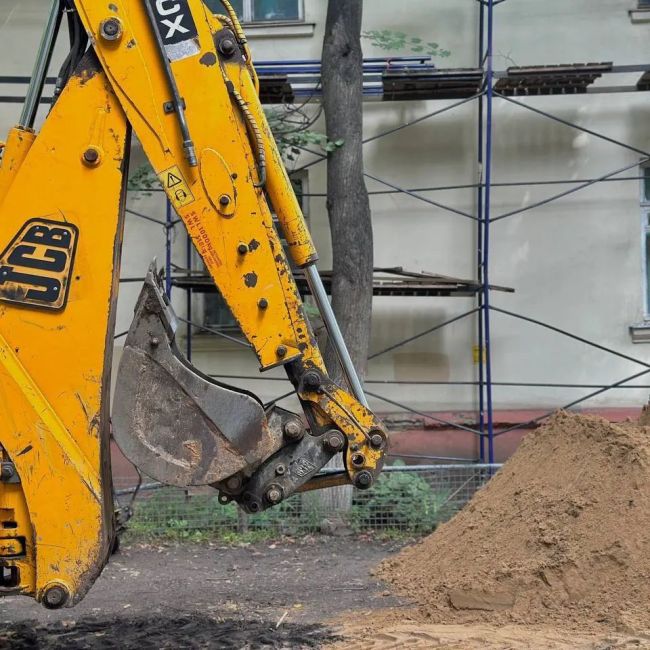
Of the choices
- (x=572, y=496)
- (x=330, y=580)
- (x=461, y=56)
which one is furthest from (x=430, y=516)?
(x=461, y=56)

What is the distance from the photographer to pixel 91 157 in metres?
3.84

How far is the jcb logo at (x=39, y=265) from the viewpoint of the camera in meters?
3.79

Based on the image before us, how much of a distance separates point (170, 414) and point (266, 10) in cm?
782

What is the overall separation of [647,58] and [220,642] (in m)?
8.31

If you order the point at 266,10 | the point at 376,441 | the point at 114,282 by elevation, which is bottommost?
the point at 376,441

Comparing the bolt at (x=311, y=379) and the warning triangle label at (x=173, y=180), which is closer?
the warning triangle label at (x=173, y=180)

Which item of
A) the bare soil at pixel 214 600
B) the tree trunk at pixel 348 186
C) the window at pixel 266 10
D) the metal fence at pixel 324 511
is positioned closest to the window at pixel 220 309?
the tree trunk at pixel 348 186

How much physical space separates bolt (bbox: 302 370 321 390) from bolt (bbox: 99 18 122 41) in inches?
69.2

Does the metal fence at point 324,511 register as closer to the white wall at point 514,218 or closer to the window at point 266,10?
the white wall at point 514,218

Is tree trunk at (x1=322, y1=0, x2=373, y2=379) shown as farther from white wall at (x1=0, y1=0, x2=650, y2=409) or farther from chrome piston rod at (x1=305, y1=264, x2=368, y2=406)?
chrome piston rod at (x1=305, y1=264, x2=368, y2=406)

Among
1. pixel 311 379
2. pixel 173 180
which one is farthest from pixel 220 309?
pixel 173 180

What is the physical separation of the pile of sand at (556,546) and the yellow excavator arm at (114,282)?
1.95 metres

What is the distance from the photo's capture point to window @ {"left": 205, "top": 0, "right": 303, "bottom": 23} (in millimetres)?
10399

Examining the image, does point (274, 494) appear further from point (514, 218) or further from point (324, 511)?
point (514, 218)
